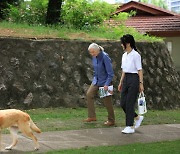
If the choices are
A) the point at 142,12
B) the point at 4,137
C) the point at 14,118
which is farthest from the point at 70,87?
the point at 142,12

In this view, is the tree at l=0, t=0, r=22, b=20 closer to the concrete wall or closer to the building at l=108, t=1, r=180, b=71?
the building at l=108, t=1, r=180, b=71

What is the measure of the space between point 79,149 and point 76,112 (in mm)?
4328

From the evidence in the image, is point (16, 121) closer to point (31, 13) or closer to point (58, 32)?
point (58, 32)

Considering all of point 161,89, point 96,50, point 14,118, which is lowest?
point 161,89

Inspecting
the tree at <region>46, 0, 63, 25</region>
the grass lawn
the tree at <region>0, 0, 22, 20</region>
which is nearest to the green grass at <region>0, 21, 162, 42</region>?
the tree at <region>46, 0, 63, 25</region>

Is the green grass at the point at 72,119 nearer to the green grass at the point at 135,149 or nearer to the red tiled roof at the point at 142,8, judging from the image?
the green grass at the point at 135,149

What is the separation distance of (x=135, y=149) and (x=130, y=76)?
6.31 feet

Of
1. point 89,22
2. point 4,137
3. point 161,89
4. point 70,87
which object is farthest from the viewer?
point 89,22

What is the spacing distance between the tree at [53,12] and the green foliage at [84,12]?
0.64 metres

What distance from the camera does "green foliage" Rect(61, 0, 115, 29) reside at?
17.7 meters

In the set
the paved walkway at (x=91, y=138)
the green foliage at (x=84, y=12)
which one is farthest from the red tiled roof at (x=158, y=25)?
the paved walkway at (x=91, y=138)

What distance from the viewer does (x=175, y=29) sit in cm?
2370

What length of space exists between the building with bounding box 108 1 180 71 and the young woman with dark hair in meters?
13.9

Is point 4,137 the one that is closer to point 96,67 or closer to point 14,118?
point 14,118
